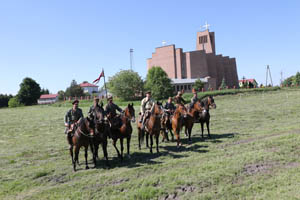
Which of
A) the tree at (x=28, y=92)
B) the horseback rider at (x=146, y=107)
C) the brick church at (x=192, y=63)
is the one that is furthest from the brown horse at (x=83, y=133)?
the tree at (x=28, y=92)

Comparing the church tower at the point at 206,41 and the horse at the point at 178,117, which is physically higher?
the church tower at the point at 206,41

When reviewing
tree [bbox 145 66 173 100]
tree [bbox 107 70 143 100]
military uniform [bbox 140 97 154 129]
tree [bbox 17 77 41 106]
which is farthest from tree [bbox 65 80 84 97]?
military uniform [bbox 140 97 154 129]

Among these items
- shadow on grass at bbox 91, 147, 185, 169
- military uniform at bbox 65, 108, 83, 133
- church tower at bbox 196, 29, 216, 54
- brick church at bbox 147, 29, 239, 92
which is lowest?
shadow on grass at bbox 91, 147, 185, 169

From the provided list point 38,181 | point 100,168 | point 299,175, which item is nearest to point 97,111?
point 100,168

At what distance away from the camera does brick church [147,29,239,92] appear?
257ft

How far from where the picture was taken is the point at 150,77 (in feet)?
194

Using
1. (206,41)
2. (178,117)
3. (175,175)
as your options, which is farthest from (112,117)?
(206,41)

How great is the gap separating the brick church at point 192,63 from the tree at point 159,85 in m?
15.8

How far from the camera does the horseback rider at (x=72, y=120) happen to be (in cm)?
915

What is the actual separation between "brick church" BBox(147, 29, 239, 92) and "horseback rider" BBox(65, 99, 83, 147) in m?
64.3

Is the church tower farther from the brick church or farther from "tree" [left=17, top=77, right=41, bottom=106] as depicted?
"tree" [left=17, top=77, right=41, bottom=106]

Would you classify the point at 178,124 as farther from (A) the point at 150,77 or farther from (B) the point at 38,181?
(A) the point at 150,77

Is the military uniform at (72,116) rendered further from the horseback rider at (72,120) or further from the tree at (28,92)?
the tree at (28,92)

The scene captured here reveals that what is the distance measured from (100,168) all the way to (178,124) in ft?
14.3
